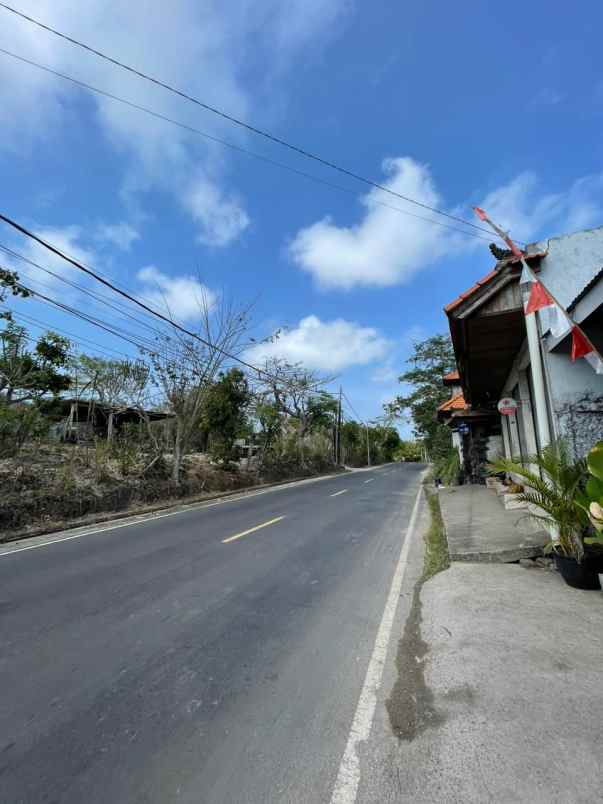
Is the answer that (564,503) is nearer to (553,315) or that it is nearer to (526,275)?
(553,315)

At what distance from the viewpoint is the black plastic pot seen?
4.48 m

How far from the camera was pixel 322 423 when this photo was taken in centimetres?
3859

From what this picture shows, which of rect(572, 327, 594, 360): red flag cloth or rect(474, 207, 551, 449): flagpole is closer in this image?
rect(572, 327, 594, 360): red flag cloth

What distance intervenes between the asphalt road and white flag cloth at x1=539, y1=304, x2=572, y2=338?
3.94 meters

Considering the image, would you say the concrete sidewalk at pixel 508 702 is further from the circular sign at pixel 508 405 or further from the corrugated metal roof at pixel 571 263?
the circular sign at pixel 508 405

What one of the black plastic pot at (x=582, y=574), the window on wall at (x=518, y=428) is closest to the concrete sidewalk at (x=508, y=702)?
the black plastic pot at (x=582, y=574)

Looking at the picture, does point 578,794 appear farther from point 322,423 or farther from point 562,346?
point 322,423

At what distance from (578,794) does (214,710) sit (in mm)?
2039

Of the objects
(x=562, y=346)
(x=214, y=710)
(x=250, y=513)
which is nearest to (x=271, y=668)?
(x=214, y=710)

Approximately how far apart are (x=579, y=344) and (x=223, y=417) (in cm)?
1550

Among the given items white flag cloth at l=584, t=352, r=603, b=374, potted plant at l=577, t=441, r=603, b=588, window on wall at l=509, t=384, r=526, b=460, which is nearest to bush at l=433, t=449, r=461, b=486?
window on wall at l=509, t=384, r=526, b=460

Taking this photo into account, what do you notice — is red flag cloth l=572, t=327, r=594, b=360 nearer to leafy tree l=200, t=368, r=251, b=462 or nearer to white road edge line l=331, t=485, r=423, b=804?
white road edge line l=331, t=485, r=423, b=804

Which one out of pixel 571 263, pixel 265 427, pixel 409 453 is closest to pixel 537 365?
pixel 571 263

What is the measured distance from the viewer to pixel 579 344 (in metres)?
4.95
